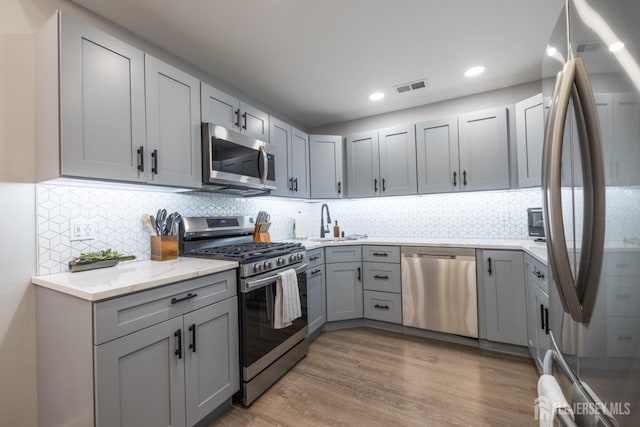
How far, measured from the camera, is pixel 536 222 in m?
2.44

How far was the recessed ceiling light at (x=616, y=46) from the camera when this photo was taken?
0.53m

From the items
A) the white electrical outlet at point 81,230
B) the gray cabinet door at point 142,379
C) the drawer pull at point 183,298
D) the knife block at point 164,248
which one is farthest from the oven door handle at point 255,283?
the white electrical outlet at point 81,230

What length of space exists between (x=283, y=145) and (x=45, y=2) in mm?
1880

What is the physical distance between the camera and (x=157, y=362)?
133cm

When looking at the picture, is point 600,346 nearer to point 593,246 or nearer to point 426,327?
point 593,246

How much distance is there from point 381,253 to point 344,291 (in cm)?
58

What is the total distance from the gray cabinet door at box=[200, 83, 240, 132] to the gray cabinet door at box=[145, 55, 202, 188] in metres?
0.05

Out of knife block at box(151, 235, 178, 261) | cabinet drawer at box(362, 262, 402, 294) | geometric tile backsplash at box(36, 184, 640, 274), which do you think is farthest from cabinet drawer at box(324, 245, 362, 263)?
knife block at box(151, 235, 178, 261)

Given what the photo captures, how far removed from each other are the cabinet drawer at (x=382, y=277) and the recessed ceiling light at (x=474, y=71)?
197 centimetres

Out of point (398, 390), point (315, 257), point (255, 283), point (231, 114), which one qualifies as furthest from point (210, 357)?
point (231, 114)

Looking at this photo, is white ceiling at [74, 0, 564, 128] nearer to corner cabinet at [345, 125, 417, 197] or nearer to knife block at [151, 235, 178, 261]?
corner cabinet at [345, 125, 417, 197]

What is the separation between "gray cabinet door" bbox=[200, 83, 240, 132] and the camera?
2045 millimetres

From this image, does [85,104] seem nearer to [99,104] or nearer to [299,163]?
[99,104]

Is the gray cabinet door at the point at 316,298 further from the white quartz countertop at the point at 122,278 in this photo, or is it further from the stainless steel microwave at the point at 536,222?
the stainless steel microwave at the point at 536,222
